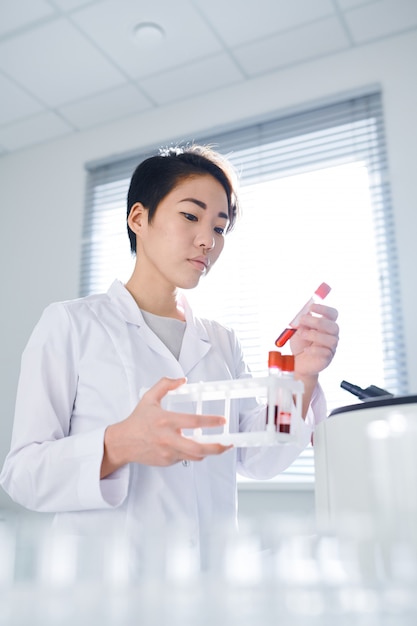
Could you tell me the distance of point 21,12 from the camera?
226cm

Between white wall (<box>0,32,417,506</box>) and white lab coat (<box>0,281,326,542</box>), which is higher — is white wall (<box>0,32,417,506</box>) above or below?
above

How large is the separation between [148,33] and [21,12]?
496mm

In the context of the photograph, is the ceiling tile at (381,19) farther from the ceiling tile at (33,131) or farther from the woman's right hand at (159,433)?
the woman's right hand at (159,433)

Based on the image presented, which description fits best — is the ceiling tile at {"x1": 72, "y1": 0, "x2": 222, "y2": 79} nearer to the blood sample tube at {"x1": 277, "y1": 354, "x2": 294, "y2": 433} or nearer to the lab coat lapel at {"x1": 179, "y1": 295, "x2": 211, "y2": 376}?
the lab coat lapel at {"x1": 179, "y1": 295, "x2": 211, "y2": 376}

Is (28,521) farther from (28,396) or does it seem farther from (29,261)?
(29,261)

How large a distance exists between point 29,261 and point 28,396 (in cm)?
224

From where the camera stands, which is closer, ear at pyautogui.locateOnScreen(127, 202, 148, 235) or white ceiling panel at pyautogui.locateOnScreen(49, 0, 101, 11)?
ear at pyautogui.locateOnScreen(127, 202, 148, 235)

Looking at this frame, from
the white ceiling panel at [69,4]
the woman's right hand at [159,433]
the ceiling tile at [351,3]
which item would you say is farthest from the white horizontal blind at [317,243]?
the woman's right hand at [159,433]

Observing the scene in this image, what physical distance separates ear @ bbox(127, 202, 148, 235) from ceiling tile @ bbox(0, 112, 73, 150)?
1.92m

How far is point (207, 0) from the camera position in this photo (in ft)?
7.09

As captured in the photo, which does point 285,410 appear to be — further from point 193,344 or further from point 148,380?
point 193,344

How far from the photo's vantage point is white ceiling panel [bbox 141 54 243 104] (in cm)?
252

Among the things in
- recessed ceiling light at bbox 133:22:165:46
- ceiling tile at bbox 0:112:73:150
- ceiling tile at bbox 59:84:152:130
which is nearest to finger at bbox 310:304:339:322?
recessed ceiling light at bbox 133:22:165:46

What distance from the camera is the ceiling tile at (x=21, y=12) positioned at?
2221mm
